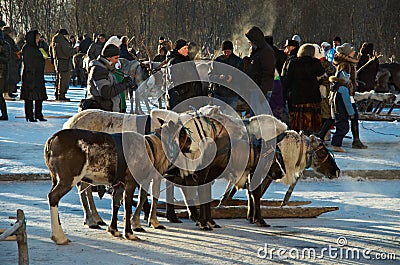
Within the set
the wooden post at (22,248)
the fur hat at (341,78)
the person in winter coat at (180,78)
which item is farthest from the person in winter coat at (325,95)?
the wooden post at (22,248)

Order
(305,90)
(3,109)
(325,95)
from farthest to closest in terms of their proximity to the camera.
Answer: (3,109), (325,95), (305,90)

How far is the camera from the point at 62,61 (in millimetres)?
A: 22938

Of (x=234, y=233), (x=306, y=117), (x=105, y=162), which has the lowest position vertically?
(x=234, y=233)

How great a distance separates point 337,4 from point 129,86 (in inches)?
1409

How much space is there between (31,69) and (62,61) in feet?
18.2

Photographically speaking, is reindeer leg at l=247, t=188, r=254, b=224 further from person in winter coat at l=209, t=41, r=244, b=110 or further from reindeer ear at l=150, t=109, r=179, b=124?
person in winter coat at l=209, t=41, r=244, b=110

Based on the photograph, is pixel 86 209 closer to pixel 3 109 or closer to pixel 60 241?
pixel 60 241

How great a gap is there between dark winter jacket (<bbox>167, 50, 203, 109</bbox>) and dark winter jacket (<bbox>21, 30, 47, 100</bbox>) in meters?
5.91

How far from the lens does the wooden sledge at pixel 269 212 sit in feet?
30.1

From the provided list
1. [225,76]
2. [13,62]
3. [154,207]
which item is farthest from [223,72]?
[13,62]

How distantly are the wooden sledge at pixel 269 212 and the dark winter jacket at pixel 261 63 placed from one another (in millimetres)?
4504

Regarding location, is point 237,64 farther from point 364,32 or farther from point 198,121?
point 364,32

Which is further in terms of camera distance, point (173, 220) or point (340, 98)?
point (340, 98)

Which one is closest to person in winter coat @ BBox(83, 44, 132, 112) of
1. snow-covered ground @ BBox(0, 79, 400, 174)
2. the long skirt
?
snow-covered ground @ BBox(0, 79, 400, 174)
